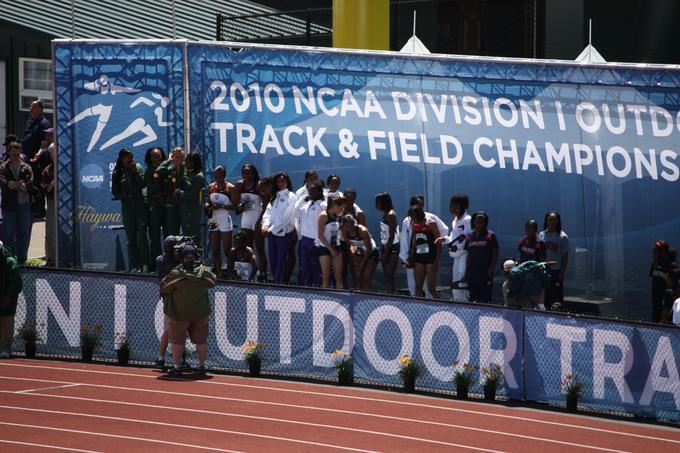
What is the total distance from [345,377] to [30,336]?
4.34 metres

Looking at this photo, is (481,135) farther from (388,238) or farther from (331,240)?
(331,240)

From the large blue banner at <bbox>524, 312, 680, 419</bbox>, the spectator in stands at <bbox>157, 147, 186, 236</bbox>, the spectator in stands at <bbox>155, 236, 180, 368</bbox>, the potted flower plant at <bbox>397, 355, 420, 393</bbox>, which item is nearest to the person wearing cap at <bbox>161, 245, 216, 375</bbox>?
the spectator in stands at <bbox>155, 236, 180, 368</bbox>

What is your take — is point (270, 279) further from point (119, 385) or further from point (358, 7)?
point (358, 7)

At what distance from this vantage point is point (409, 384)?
15008 mm

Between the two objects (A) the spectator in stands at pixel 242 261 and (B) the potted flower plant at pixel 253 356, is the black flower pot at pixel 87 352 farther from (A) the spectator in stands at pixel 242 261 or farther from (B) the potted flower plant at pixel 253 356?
(A) the spectator in stands at pixel 242 261

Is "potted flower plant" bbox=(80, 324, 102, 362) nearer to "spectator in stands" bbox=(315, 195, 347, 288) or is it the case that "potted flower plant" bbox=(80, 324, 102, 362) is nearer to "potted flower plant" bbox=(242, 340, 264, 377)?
A: "potted flower plant" bbox=(242, 340, 264, 377)

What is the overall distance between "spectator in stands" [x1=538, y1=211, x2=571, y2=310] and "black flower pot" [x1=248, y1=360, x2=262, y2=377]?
3771 millimetres

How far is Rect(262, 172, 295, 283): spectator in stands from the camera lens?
699 inches

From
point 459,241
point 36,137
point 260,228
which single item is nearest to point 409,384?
point 459,241

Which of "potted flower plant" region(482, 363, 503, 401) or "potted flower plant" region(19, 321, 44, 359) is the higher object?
"potted flower plant" region(19, 321, 44, 359)

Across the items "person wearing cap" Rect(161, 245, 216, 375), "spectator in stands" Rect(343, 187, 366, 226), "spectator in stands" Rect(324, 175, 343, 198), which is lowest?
"person wearing cap" Rect(161, 245, 216, 375)

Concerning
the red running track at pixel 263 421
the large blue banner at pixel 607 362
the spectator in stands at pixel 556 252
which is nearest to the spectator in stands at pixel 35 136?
the red running track at pixel 263 421

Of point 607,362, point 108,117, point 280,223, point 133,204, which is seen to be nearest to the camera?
point 607,362

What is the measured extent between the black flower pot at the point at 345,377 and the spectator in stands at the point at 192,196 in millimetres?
3437
